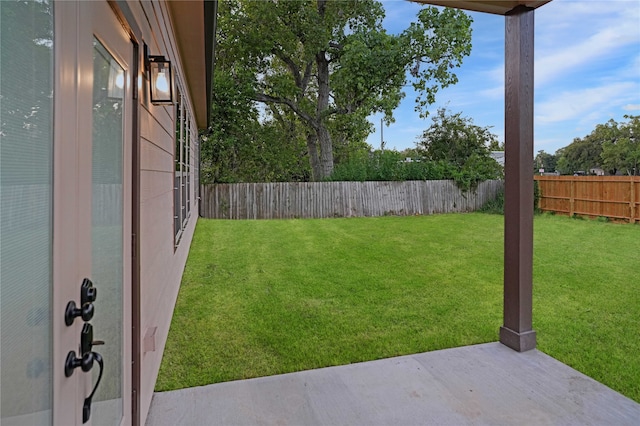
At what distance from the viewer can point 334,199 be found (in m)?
12.7

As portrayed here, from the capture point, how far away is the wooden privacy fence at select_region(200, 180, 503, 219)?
472 inches

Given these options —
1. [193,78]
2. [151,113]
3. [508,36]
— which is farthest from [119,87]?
[193,78]

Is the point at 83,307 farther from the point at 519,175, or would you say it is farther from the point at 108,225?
the point at 519,175

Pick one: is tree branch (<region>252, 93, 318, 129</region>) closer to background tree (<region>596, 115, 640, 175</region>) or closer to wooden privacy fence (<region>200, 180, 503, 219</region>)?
wooden privacy fence (<region>200, 180, 503, 219</region>)

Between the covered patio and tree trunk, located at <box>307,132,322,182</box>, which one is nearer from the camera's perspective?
the covered patio

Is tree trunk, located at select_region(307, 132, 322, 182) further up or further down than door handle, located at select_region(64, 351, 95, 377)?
further up

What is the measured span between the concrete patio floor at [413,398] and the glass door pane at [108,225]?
37.0 inches

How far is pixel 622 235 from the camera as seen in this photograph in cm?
880

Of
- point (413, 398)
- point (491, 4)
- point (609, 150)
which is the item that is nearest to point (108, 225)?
point (413, 398)

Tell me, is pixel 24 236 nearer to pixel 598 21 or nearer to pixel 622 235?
pixel 622 235

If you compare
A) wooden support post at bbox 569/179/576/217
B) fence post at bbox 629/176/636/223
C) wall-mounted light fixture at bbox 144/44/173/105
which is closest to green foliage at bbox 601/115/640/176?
wooden support post at bbox 569/179/576/217

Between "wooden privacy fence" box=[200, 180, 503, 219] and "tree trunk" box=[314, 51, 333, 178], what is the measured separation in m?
2.32

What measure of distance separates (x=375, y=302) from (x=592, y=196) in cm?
1063

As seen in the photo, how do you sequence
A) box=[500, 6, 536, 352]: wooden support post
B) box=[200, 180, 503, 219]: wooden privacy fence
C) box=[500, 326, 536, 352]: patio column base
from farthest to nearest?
box=[200, 180, 503, 219]: wooden privacy fence
box=[500, 326, 536, 352]: patio column base
box=[500, 6, 536, 352]: wooden support post
